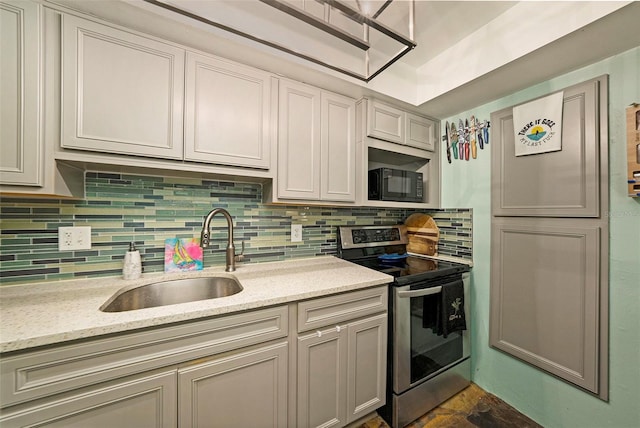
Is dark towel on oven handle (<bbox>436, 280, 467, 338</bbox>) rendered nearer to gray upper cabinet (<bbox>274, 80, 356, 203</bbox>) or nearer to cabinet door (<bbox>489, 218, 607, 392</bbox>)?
cabinet door (<bbox>489, 218, 607, 392</bbox>)

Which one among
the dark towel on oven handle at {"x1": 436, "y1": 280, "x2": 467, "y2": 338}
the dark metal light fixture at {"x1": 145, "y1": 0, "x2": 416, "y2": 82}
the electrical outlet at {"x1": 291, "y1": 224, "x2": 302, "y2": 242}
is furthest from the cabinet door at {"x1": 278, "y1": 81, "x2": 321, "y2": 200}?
the dark towel on oven handle at {"x1": 436, "y1": 280, "x2": 467, "y2": 338}

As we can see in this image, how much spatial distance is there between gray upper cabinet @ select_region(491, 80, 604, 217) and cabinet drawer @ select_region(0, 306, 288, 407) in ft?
5.68

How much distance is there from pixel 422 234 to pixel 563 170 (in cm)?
104

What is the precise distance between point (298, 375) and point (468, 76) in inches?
78.6

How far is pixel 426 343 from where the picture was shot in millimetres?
1562

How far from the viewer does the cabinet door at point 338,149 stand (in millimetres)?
1604

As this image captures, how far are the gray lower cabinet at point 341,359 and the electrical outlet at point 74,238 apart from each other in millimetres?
1171

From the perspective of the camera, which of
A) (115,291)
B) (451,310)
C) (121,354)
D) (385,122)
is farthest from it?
(385,122)

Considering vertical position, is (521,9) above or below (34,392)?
above

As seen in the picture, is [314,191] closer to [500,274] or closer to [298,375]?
[298,375]

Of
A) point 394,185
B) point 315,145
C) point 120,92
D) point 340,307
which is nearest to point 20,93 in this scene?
point 120,92

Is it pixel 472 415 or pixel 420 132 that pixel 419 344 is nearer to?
pixel 472 415

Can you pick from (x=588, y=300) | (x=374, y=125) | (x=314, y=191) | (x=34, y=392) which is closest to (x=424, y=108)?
(x=374, y=125)

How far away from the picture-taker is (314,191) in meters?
1.56
